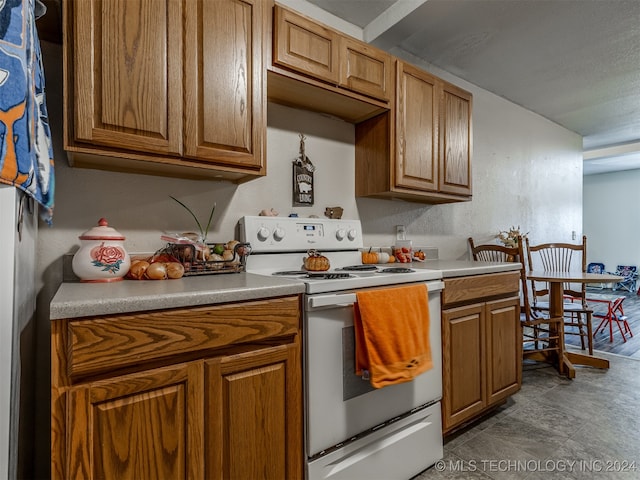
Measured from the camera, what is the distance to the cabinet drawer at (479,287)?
5.96 ft

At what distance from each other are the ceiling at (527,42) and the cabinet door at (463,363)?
1.78m

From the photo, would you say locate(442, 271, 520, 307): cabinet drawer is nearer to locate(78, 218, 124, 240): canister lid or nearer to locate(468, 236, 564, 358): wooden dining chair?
locate(468, 236, 564, 358): wooden dining chair

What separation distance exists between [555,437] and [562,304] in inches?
52.4

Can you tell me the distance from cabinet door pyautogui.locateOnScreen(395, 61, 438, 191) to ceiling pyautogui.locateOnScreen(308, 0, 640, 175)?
0.38 m

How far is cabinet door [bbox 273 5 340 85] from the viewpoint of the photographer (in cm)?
162

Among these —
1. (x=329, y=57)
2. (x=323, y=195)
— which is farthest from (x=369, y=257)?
(x=329, y=57)

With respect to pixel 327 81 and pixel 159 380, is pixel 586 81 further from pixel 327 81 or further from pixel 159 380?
pixel 159 380

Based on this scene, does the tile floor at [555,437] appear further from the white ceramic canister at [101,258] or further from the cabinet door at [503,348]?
the white ceramic canister at [101,258]

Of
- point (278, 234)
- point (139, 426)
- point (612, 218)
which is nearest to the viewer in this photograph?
point (139, 426)

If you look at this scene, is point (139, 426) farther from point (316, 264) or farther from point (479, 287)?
point (479, 287)

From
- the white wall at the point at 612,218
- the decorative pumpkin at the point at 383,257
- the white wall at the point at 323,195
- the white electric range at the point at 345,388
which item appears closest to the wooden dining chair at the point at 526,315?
the white wall at the point at 323,195

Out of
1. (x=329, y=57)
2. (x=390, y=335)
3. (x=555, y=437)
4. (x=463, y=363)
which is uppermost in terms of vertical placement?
(x=329, y=57)

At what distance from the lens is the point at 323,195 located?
2.20m

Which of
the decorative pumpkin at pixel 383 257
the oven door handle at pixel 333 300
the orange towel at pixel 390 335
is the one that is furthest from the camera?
the decorative pumpkin at pixel 383 257
